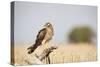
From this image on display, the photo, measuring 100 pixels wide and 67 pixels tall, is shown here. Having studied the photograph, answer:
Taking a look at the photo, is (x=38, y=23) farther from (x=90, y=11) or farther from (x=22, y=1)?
(x=90, y=11)

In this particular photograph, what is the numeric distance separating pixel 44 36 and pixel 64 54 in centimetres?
28

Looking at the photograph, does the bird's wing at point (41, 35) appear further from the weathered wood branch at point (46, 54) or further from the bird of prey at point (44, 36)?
the weathered wood branch at point (46, 54)

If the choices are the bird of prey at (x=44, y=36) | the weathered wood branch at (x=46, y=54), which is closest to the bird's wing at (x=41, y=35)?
the bird of prey at (x=44, y=36)

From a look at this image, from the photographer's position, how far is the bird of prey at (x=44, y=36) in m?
1.98

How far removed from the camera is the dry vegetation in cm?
193

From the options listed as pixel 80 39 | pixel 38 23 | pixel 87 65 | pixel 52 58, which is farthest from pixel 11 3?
pixel 87 65

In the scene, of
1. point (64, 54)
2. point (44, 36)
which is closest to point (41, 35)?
point (44, 36)

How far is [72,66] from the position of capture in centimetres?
214

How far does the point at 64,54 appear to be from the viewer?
210 centimetres

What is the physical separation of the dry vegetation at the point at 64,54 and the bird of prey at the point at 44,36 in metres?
0.04

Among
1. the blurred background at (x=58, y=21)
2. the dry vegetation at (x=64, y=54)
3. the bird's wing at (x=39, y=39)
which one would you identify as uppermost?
the blurred background at (x=58, y=21)

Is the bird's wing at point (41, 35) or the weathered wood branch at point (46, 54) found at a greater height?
the bird's wing at point (41, 35)

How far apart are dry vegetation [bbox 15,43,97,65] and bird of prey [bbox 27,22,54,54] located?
4 centimetres
